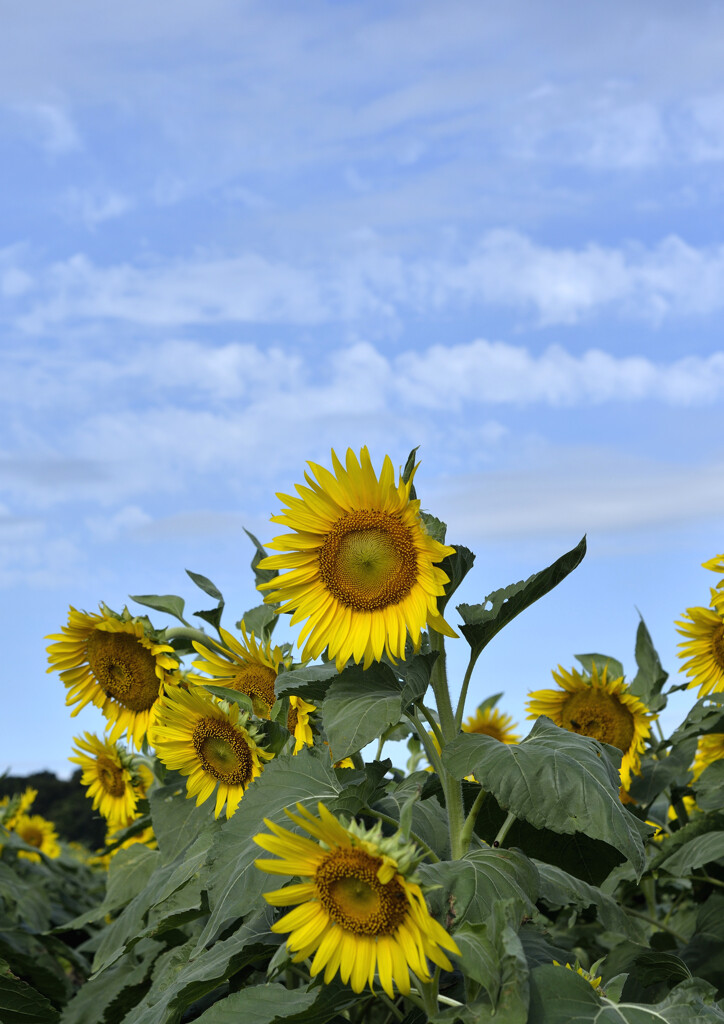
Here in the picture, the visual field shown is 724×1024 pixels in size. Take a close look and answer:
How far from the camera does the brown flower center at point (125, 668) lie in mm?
3348

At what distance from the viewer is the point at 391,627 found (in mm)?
2324

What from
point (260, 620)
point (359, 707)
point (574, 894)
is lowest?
point (574, 894)

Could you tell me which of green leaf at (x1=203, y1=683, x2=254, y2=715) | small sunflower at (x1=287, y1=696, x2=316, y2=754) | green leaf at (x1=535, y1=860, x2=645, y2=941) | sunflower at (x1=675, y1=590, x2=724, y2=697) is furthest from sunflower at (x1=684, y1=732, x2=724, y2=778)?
green leaf at (x1=203, y1=683, x2=254, y2=715)

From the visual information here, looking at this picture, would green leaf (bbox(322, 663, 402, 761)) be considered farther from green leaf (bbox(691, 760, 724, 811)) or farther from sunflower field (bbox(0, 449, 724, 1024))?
green leaf (bbox(691, 760, 724, 811))

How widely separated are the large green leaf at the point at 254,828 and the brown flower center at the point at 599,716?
1.84 meters

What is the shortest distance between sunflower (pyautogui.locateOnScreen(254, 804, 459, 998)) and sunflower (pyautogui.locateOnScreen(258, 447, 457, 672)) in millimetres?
583

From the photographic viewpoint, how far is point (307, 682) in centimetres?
235

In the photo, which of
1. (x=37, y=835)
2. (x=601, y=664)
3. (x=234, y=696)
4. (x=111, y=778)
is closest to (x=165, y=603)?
(x=234, y=696)

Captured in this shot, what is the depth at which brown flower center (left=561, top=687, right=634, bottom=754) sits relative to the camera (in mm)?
3967

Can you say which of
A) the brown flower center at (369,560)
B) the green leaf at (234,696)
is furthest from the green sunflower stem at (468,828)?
the green leaf at (234,696)

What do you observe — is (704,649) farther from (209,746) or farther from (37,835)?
(37,835)

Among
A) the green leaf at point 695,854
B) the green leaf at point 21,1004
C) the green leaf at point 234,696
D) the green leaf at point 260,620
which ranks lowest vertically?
the green leaf at point 21,1004

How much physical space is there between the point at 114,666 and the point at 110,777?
2.69ft

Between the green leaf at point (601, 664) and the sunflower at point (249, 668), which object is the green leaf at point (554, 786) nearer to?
the sunflower at point (249, 668)
